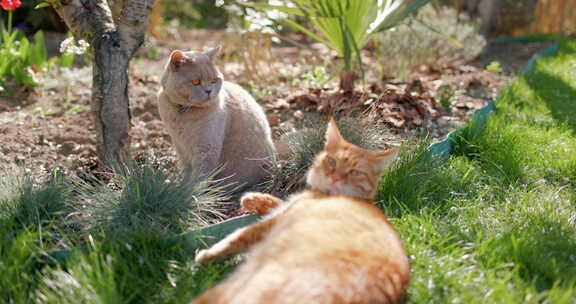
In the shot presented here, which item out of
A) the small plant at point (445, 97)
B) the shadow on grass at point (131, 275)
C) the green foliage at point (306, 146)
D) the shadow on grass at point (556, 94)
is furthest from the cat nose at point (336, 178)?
the small plant at point (445, 97)

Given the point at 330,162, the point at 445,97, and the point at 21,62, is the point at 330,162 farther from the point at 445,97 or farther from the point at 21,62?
the point at 21,62

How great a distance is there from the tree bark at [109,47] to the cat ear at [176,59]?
0.35m

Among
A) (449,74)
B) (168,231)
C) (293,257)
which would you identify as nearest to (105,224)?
(168,231)

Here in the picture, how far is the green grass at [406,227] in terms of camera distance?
73.1 inches

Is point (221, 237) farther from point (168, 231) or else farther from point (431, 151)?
point (431, 151)

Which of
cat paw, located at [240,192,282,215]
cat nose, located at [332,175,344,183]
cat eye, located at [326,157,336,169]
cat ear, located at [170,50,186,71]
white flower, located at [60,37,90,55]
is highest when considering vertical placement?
white flower, located at [60,37,90,55]

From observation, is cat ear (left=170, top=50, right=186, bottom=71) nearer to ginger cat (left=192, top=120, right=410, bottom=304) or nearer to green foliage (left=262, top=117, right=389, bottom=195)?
green foliage (left=262, top=117, right=389, bottom=195)

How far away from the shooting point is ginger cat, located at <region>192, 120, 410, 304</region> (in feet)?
4.57

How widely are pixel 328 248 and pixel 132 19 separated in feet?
7.37

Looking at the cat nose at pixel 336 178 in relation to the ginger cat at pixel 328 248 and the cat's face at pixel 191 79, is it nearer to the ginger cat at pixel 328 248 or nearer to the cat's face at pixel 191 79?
the ginger cat at pixel 328 248

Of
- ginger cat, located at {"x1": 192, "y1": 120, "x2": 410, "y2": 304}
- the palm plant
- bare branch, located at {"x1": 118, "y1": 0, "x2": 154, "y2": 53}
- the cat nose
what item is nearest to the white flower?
bare branch, located at {"x1": 118, "y1": 0, "x2": 154, "y2": 53}

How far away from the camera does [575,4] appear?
9039 millimetres

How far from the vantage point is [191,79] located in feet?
9.82

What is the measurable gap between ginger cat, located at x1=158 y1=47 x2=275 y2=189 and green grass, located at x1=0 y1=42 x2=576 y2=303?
35 centimetres
